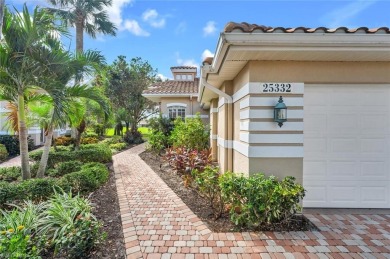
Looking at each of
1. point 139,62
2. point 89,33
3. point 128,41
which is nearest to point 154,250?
point 128,41

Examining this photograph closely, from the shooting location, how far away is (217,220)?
4676mm

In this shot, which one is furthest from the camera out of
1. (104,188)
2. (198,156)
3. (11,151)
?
(11,151)

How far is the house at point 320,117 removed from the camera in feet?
15.6

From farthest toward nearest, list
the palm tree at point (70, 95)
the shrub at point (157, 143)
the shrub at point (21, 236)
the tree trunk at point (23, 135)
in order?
the shrub at point (157, 143) < the tree trunk at point (23, 135) < the palm tree at point (70, 95) < the shrub at point (21, 236)

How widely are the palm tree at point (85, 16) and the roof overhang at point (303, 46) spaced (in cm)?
1953

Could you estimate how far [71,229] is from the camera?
3516 millimetres

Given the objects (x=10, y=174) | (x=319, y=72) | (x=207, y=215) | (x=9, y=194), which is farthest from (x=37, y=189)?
(x=319, y=72)

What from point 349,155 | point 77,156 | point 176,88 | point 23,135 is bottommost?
point 77,156

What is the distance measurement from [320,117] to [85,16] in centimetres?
2170

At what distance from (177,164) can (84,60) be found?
487 centimetres

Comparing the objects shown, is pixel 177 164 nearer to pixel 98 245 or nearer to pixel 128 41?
pixel 98 245

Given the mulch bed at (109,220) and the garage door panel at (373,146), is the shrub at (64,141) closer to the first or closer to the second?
the mulch bed at (109,220)

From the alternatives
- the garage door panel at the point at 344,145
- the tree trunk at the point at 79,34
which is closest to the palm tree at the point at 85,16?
the tree trunk at the point at 79,34

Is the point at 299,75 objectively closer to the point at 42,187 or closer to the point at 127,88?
the point at 42,187
